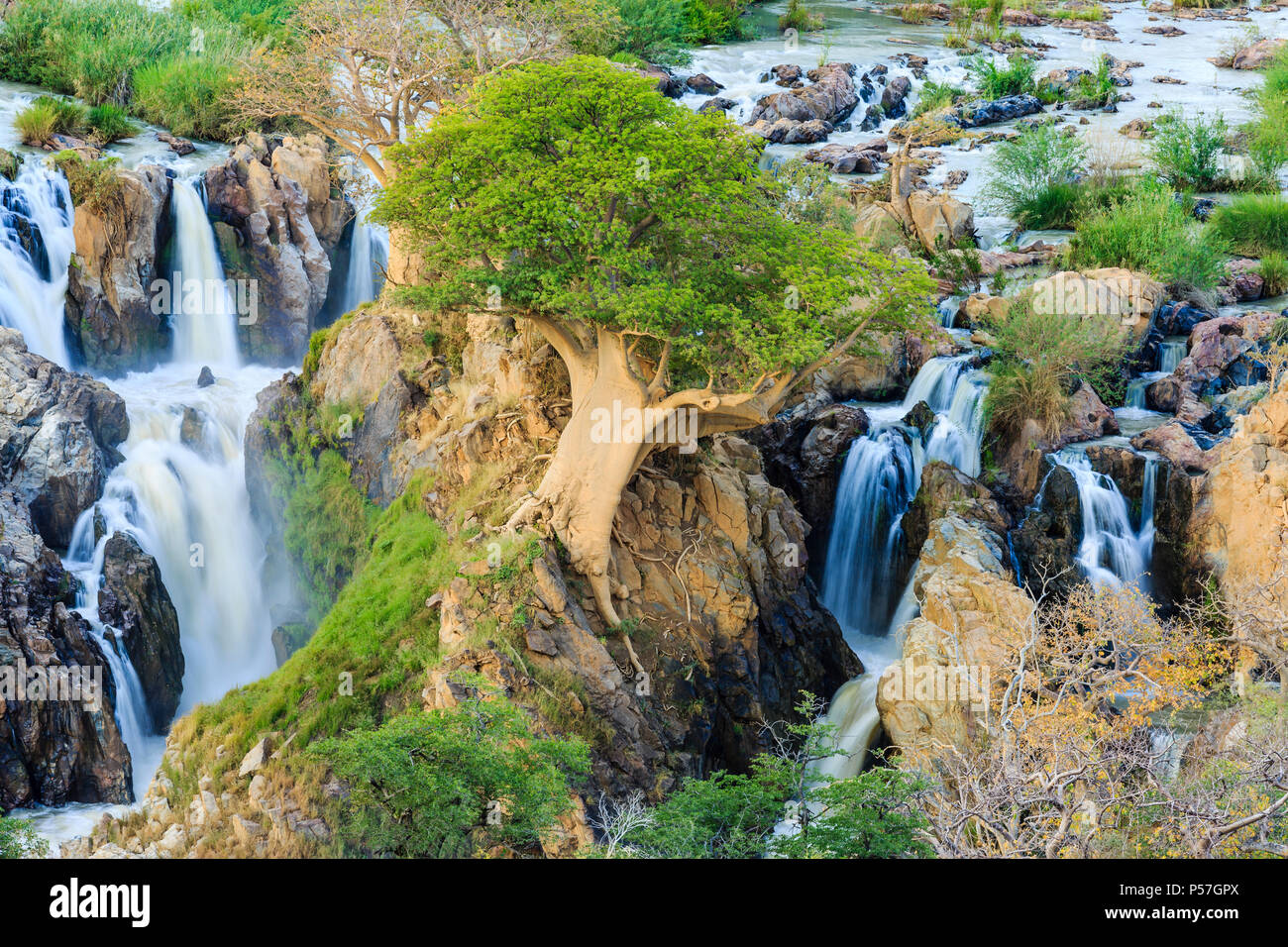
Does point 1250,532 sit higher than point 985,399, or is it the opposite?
point 985,399

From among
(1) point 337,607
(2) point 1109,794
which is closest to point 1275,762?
(2) point 1109,794

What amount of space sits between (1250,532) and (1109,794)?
34.2ft

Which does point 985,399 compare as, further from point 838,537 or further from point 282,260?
point 282,260

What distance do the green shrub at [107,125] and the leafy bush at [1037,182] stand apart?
79.0ft

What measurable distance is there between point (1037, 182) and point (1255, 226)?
597 cm

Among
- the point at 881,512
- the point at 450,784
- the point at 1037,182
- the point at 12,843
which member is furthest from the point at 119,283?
the point at 1037,182

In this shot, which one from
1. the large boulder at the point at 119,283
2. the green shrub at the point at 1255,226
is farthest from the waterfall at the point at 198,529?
the green shrub at the point at 1255,226

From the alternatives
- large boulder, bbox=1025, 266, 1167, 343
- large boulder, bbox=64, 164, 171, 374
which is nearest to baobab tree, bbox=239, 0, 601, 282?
large boulder, bbox=64, 164, 171, 374

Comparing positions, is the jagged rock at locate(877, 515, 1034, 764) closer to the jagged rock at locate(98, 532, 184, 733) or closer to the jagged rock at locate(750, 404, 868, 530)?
the jagged rock at locate(750, 404, 868, 530)

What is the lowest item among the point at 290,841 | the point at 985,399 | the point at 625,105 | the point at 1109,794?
the point at 290,841

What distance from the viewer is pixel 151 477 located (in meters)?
22.2

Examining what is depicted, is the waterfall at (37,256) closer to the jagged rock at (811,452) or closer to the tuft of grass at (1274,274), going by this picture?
the jagged rock at (811,452)

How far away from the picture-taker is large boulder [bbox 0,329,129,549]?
66.6ft

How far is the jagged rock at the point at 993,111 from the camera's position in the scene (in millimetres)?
41500
